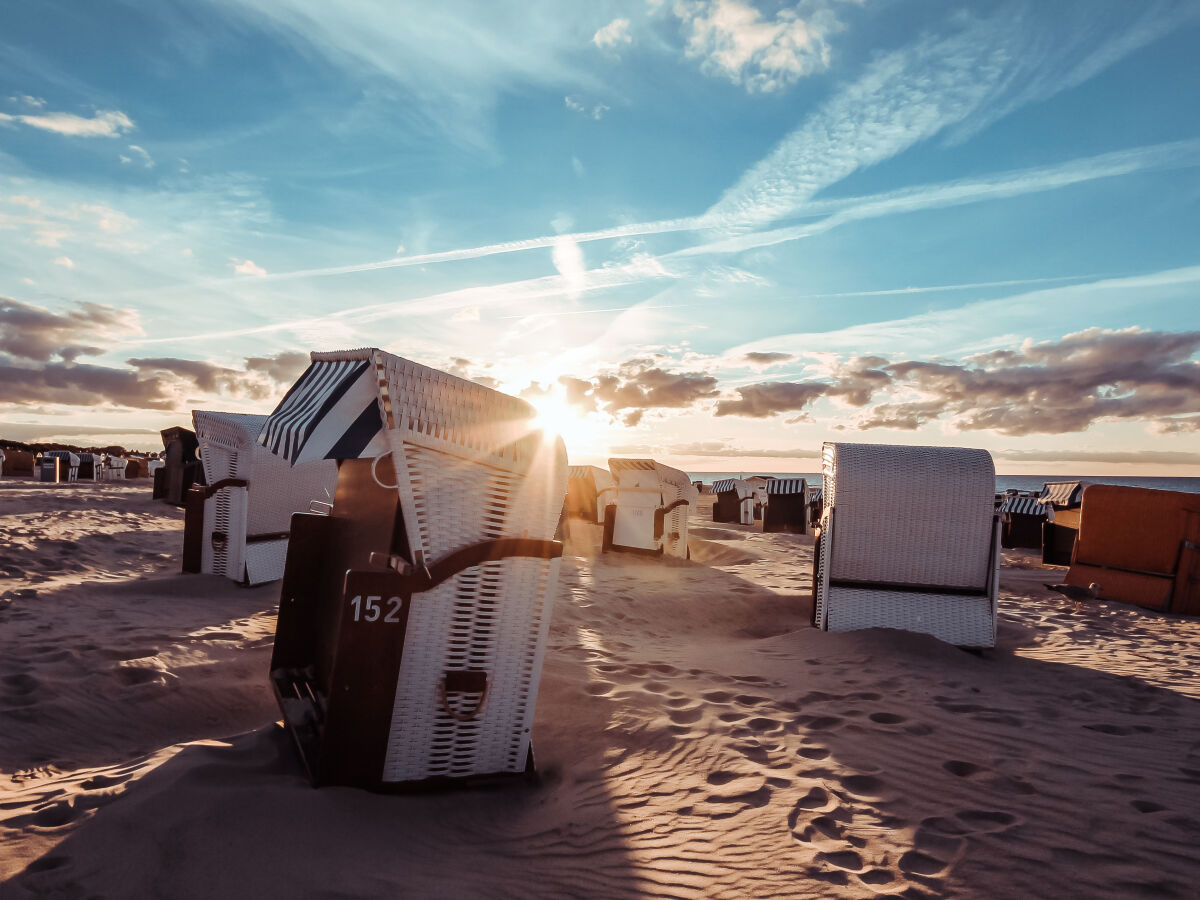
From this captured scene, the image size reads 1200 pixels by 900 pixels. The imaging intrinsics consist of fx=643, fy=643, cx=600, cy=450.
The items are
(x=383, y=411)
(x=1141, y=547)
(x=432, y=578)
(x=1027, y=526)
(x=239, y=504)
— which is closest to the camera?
(x=383, y=411)

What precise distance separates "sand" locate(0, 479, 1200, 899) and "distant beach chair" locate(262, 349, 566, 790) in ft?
0.70

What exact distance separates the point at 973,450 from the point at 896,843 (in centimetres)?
564

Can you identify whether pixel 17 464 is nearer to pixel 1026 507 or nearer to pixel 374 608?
pixel 374 608

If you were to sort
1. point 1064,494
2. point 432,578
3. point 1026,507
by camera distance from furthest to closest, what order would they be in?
point 1026,507, point 1064,494, point 432,578

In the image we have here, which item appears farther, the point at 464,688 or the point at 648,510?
the point at 648,510

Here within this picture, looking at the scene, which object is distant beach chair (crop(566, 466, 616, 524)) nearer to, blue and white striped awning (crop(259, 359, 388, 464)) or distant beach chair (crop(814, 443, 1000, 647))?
distant beach chair (crop(814, 443, 1000, 647))

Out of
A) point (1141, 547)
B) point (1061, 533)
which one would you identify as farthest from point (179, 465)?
point (1061, 533)

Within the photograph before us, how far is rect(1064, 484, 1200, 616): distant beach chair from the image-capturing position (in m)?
9.89

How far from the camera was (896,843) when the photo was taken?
Result: 2732 mm

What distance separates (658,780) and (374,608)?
68.6 inches

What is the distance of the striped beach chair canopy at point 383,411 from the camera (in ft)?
9.61

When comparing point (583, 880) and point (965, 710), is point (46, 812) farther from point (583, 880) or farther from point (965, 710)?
point (965, 710)

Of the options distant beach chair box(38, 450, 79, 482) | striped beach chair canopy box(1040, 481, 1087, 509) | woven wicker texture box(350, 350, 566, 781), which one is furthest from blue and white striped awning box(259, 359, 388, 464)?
distant beach chair box(38, 450, 79, 482)

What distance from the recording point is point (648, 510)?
14570 millimetres
